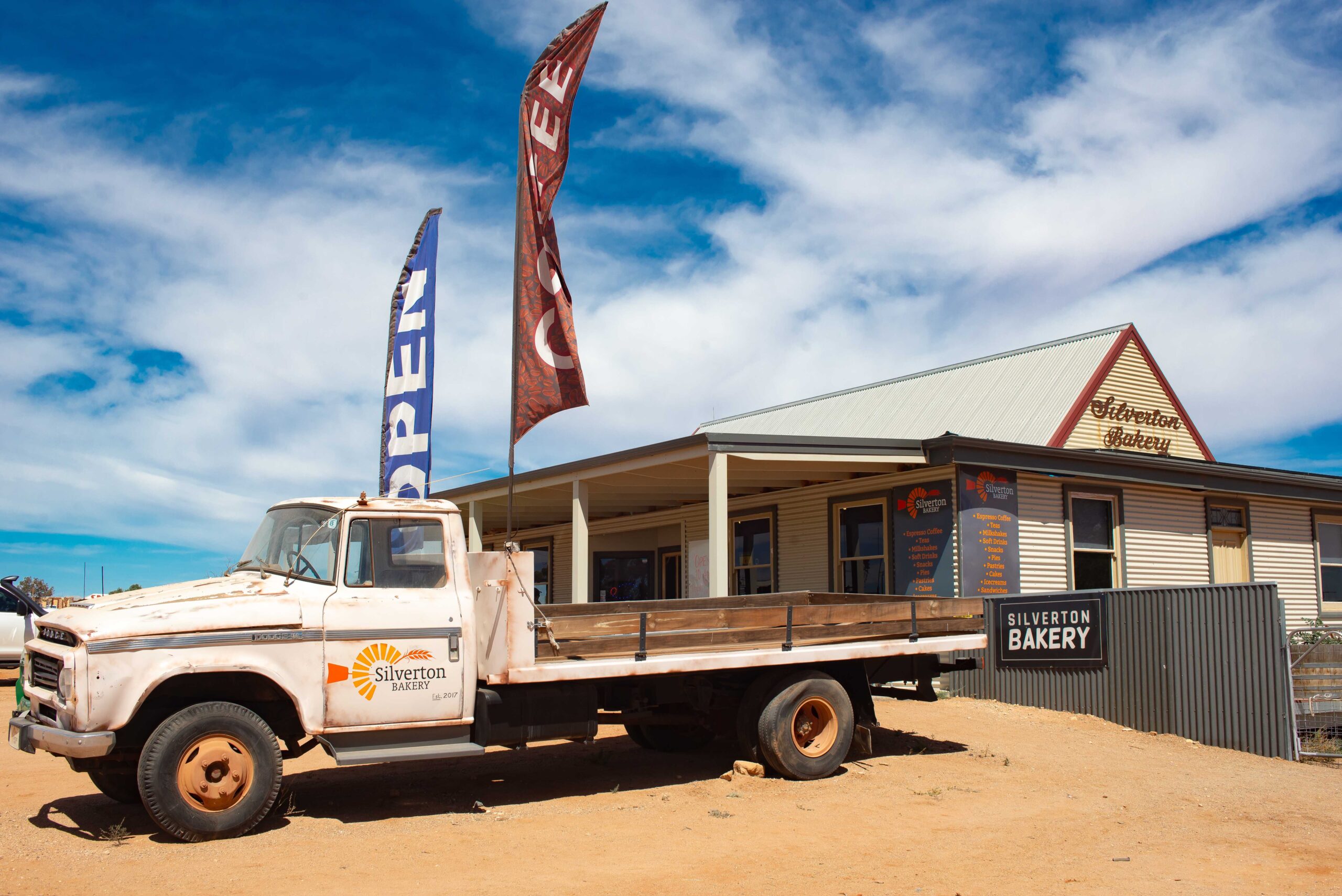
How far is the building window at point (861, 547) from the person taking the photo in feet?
51.2

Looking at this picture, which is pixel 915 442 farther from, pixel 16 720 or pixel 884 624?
→ pixel 16 720

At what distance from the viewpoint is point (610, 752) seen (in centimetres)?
1015

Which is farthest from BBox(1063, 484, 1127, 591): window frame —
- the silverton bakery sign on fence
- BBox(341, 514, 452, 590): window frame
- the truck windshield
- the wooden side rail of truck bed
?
the truck windshield

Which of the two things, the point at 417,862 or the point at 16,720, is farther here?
the point at 16,720

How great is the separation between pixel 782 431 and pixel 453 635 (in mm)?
16735

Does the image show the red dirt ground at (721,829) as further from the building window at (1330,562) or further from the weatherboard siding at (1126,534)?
the building window at (1330,562)

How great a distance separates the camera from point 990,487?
47.4 ft

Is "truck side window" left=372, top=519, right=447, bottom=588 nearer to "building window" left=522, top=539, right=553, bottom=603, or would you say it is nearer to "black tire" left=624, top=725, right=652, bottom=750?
"black tire" left=624, top=725, right=652, bottom=750

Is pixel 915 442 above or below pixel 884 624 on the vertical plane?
above

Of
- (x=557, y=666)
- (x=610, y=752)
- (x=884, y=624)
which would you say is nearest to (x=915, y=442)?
(x=884, y=624)

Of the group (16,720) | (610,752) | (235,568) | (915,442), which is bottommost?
(610,752)

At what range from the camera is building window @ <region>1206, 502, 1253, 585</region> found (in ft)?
56.9

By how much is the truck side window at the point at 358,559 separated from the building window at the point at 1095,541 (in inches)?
450

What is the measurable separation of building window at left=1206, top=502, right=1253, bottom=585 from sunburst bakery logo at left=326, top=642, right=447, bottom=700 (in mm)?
14514
